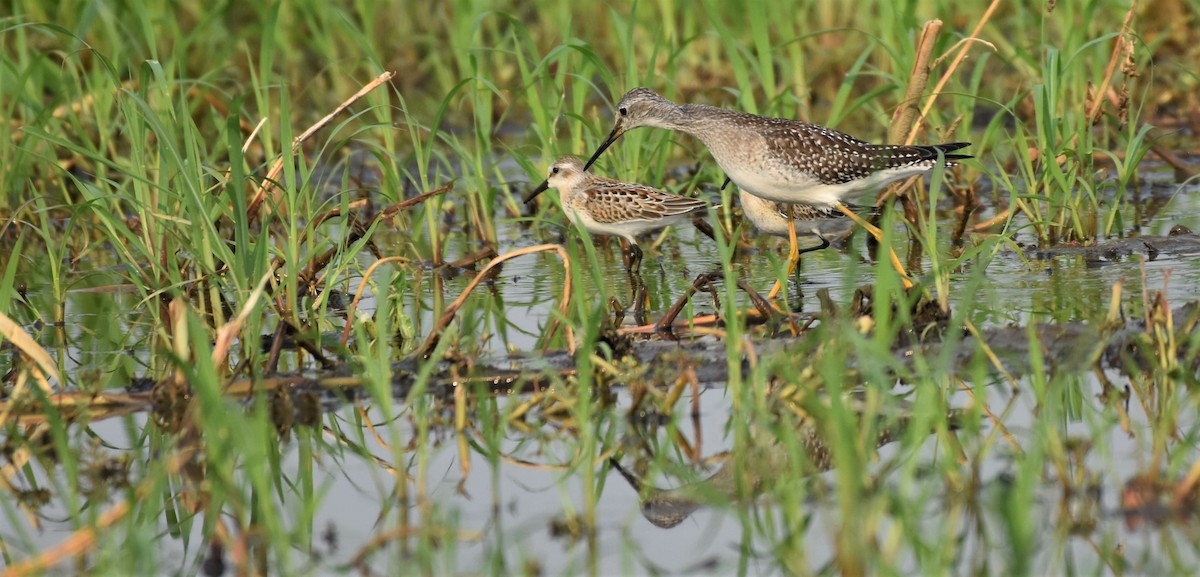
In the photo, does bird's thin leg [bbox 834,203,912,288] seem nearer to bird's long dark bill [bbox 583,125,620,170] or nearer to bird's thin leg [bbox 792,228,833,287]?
bird's thin leg [bbox 792,228,833,287]

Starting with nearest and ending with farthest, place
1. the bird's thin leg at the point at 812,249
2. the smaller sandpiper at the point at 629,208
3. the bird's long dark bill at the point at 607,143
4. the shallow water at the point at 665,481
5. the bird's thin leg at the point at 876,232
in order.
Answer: the shallow water at the point at 665,481
the bird's thin leg at the point at 876,232
the bird's thin leg at the point at 812,249
the smaller sandpiper at the point at 629,208
the bird's long dark bill at the point at 607,143

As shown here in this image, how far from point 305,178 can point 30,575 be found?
325 centimetres

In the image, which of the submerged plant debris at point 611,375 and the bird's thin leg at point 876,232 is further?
the bird's thin leg at point 876,232

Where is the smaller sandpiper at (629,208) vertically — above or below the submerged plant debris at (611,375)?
above

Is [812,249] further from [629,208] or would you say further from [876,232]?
[629,208]

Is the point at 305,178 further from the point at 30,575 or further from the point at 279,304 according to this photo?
the point at 30,575

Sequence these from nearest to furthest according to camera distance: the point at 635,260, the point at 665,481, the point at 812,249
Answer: the point at 665,481
the point at 812,249
the point at 635,260

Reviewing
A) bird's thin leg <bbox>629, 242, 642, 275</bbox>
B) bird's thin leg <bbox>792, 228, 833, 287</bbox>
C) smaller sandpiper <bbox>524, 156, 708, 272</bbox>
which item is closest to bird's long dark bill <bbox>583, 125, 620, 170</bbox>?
smaller sandpiper <bbox>524, 156, 708, 272</bbox>

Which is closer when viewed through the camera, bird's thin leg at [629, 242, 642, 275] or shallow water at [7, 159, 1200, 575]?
shallow water at [7, 159, 1200, 575]

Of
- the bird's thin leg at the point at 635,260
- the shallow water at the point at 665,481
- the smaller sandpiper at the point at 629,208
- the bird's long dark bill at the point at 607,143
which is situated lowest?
the shallow water at the point at 665,481

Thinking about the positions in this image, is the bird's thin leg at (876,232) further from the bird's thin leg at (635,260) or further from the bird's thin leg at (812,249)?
the bird's thin leg at (635,260)

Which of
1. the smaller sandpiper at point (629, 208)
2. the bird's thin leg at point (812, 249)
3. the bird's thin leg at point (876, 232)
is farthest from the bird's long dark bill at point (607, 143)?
the bird's thin leg at point (876, 232)

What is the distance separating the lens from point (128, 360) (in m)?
6.67

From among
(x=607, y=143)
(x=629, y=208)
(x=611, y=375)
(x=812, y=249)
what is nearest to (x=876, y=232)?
(x=812, y=249)
